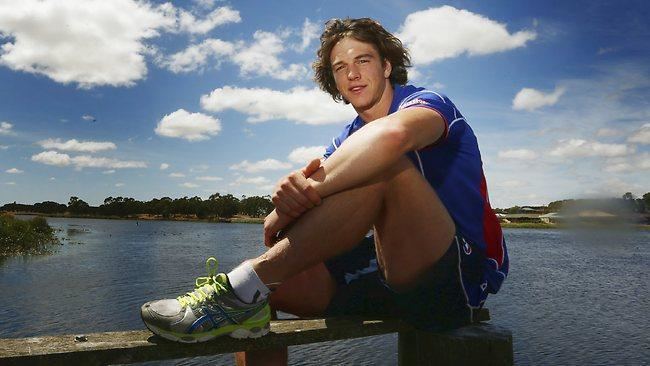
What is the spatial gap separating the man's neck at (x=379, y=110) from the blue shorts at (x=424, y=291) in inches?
36.8

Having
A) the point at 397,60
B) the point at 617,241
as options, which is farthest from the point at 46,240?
the point at 617,241

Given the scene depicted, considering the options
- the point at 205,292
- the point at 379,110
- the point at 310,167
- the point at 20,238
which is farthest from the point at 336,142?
the point at 20,238

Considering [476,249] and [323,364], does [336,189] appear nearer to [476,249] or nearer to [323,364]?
[476,249]

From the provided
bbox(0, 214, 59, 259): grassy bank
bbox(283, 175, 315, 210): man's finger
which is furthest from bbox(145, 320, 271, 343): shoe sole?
bbox(0, 214, 59, 259): grassy bank

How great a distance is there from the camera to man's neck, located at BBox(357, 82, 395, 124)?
3180 millimetres

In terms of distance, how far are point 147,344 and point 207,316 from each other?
0.90 feet

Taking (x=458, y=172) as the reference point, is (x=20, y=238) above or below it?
below

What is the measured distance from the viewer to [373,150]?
215 cm

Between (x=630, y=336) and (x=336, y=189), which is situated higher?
(x=336, y=189)

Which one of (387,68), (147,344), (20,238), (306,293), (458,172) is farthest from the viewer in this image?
(20,238)

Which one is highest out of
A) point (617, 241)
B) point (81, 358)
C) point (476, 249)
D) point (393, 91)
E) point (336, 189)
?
point (393, 91)

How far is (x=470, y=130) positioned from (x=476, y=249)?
0.66 metres

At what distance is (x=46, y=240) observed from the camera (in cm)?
4766

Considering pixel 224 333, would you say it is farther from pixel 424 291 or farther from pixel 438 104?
pixel 438 104
